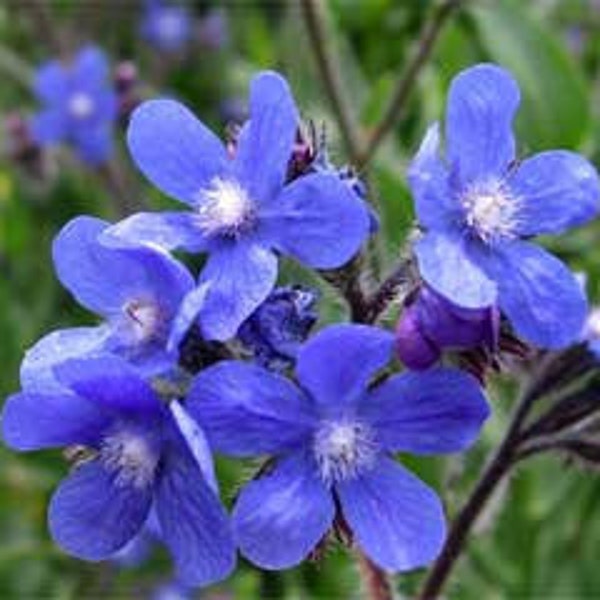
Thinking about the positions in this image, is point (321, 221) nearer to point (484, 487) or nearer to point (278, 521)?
point (278, 521)

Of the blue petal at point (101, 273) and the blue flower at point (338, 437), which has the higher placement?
the blue petal at point (101, 273)

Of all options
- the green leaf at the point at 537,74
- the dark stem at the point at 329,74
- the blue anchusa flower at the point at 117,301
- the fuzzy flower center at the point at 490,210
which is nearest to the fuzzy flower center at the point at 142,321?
the blue anchusa flower at the point at 117,301

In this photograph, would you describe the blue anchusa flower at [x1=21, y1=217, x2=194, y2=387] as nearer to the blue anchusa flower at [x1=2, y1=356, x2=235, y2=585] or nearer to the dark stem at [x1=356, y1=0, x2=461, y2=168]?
the blue anchusa flower at [x1=2, y1=356, x2=235, y2=585]

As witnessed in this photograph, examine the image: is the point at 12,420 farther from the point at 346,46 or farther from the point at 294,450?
the point at 346,46

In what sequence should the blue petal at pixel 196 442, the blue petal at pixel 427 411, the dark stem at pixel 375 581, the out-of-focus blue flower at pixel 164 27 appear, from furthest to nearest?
the out-of-focus blue flower at pixel 164 27
the dark stem at pixel 375 581
the blue petal at pixel 427 411
the blue petal at pixel 196 442

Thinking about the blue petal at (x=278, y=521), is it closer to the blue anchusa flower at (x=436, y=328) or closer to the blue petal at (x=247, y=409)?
the blue petal at (x=247, y=409)

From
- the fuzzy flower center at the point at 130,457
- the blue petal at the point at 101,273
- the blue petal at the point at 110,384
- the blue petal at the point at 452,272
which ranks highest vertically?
the blue petal at the point at 452,272

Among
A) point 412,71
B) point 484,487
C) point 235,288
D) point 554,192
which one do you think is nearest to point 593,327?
point 484,487
